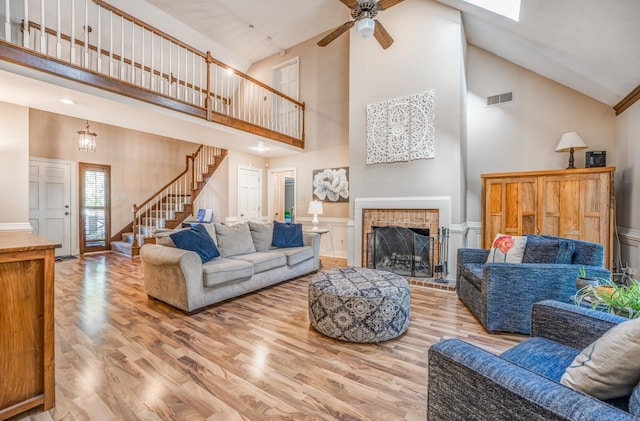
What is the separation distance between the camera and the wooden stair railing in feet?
23.0

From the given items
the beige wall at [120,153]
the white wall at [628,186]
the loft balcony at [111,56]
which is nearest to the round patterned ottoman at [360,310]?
the white wall at [628,186]

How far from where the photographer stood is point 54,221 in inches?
236

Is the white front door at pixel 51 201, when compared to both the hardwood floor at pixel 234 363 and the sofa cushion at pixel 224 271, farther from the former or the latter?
the sofa cushion at pixel 224 271

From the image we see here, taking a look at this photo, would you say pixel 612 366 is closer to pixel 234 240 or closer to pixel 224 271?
pixel 224 271

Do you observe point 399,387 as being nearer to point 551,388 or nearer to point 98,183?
point 551,388

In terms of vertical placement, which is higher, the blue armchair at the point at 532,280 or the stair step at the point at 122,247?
the blue armchair at the point at 532,280

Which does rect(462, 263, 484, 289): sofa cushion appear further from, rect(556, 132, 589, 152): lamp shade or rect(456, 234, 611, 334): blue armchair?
rect(556, 132, 589, 152): lamp shade

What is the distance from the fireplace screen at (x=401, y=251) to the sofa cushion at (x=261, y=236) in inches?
67.6

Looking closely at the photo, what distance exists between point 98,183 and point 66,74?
4.47 m

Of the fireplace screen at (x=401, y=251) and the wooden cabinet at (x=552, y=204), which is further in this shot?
the fireplace screen at (x=401, y=251)

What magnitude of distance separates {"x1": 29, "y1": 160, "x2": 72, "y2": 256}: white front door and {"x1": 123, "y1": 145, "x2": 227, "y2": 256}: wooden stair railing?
1.33 m

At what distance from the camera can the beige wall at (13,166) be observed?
396 cm

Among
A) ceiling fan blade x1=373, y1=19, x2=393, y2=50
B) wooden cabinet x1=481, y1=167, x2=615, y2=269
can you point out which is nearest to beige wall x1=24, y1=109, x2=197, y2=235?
ceiling fan blade x1=373, y1=19, x2=393, y2=50

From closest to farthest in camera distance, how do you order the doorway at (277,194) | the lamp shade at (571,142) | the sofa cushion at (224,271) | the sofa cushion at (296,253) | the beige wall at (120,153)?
1. the sofa cushion at (224,271)
2. the lamp shade at (571,142)
3. the sofa cushion at (296,253)
4. the beige wall at (120,153)
5. the doorway at (277,194)
